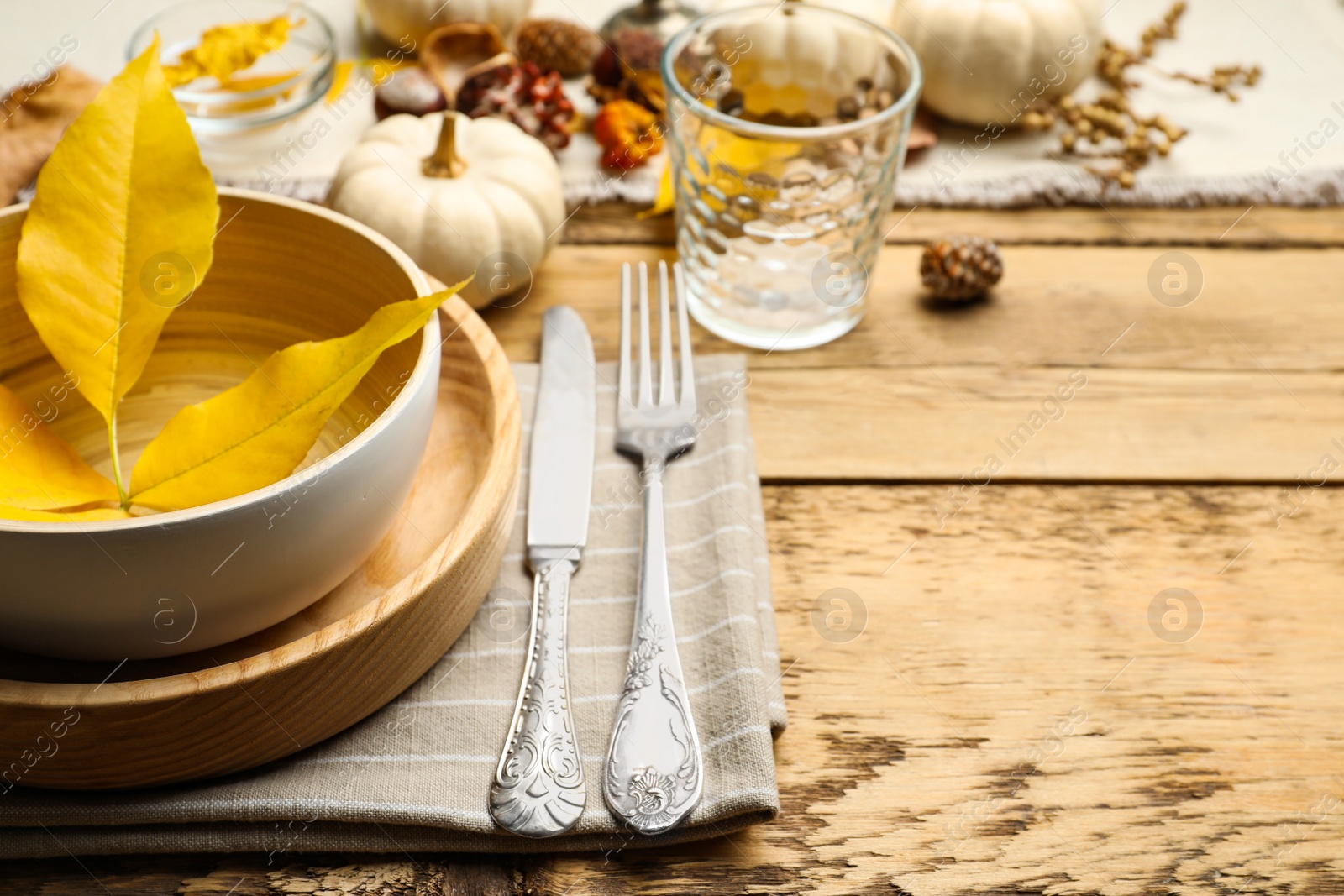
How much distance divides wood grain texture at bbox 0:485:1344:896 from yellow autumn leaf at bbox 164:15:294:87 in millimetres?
671

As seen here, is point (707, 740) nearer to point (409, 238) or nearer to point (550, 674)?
point (550, 674)

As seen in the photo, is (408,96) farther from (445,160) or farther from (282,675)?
(282,675)

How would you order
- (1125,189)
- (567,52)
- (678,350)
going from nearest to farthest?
(678,350)
(1125,189)
(567,52)

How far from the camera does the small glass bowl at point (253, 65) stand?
95 centimetres

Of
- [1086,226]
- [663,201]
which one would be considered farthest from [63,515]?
[1086,226]

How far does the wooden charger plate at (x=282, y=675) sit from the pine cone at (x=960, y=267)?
15.7 inches

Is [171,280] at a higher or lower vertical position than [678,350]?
higher

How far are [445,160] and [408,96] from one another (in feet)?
0.58

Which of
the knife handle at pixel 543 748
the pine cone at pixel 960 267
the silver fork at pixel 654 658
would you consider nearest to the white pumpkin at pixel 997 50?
the pine cone at pixel 960 267

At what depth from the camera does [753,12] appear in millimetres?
841

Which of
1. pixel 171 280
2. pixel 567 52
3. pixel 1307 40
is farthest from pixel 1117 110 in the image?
pixel 171 280

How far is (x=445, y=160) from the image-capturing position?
0.80 metres

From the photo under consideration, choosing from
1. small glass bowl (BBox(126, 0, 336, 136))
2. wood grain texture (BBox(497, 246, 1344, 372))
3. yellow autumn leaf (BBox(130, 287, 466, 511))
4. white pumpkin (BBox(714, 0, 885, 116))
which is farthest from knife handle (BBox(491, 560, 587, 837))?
small glass bowl (BBox(126, 0, 336, 136))

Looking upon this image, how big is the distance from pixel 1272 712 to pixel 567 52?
0.87 meters
